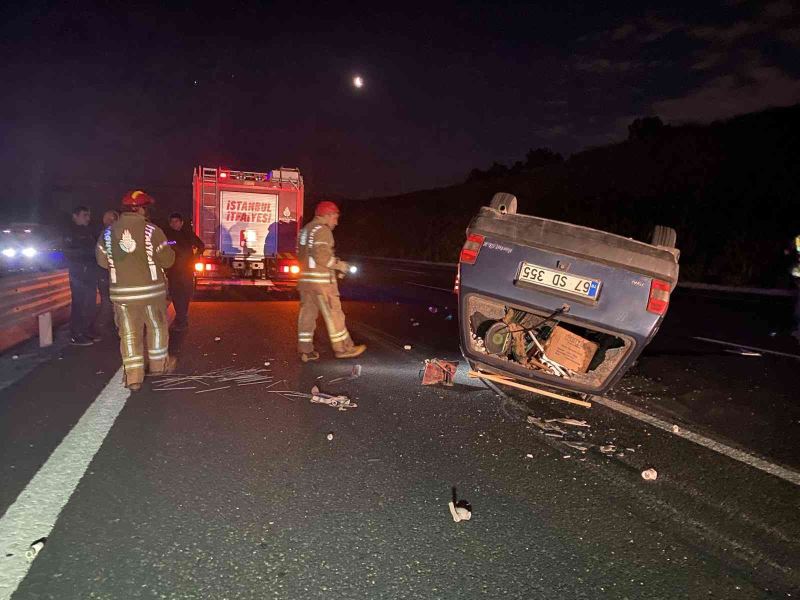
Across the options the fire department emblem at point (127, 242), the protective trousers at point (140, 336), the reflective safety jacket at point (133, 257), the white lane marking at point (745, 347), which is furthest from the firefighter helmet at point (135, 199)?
the white lane marking at point (745, 347)

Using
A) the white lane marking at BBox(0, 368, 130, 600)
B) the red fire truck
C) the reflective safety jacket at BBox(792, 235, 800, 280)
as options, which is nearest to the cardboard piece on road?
the white lane marking at BBox(0, 368, 130, 600)

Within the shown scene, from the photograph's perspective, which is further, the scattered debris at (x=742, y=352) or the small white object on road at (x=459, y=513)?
the scattered debris at (x=742, y=352)

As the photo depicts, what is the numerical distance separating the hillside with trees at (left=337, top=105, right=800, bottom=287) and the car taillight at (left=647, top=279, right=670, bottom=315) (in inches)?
729

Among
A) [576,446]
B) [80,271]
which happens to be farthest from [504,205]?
[80,271]

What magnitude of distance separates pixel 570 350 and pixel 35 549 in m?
3.91

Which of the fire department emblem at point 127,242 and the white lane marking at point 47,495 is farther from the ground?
the fire department emblem at point 127,242

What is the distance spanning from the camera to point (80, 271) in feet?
25.8

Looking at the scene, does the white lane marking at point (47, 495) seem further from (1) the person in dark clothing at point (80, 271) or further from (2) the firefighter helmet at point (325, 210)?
(1) the person in dark clothing at point (80, 271)

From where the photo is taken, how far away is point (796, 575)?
268 cm

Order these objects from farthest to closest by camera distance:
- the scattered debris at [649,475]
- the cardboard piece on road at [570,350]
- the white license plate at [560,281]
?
the cardboard piece on road at [570,350] < the white license plate at [560,281] < the scattered debris at [649,475]

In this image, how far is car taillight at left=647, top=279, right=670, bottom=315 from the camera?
14.4 ft

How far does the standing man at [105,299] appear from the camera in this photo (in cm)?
802

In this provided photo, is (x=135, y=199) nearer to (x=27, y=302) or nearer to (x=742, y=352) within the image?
(x=27, y=302)

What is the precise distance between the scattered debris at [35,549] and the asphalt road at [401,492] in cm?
4
